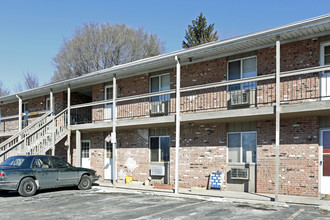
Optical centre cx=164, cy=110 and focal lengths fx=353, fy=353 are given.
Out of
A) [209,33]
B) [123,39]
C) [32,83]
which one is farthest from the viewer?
[32,83]

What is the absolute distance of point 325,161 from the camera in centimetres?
1159

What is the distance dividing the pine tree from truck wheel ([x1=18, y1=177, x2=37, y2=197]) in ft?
85.2

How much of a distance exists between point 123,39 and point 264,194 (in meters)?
30.7

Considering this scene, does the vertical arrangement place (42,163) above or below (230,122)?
below

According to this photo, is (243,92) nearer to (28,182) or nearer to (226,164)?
(226,164)

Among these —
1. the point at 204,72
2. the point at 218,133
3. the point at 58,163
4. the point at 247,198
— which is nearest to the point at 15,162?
the point at 58,163

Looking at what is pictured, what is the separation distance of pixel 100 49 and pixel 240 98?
29.4 metres

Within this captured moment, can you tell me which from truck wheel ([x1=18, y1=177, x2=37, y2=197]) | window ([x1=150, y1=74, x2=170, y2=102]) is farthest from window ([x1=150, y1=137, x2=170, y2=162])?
truck wheel ([x1=18, y1=177, x2=37, y2=197])

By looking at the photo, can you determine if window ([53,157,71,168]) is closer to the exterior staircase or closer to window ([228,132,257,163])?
the exterior staircase

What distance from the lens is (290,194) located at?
12031 millimetres

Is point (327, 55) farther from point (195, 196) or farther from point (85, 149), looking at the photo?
Result: point (85, 149)

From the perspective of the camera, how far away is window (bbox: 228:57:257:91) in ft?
43.9

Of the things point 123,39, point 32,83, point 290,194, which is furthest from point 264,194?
point 32,83

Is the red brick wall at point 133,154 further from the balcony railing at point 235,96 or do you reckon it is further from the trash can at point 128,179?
the balcony railing at point 235,96
